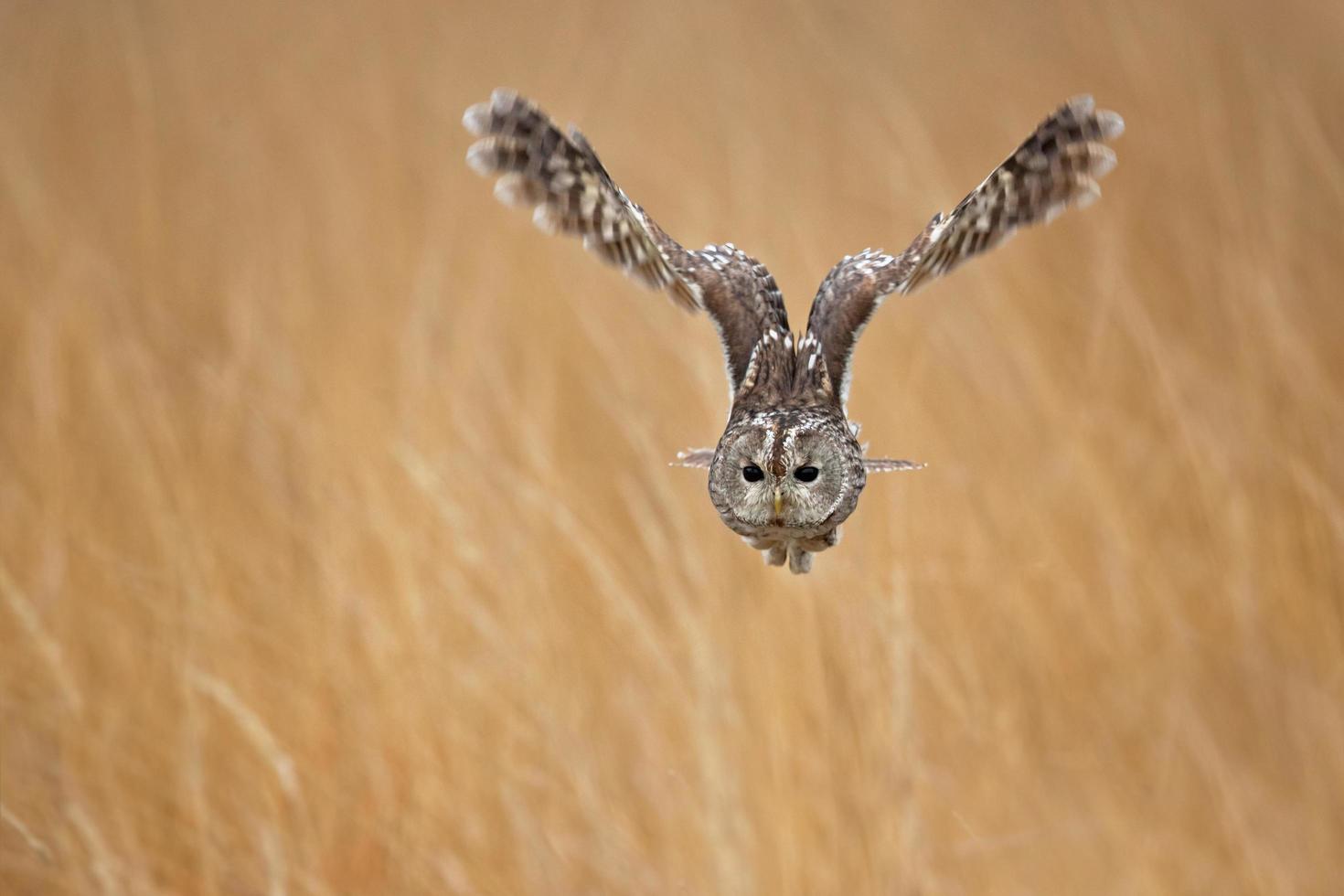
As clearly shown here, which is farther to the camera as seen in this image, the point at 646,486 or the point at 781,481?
the point at 646,486

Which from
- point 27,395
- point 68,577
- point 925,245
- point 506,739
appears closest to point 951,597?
point 506,739

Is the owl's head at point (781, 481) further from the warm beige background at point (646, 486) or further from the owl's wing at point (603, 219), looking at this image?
the warm beige background at point (646, 486)

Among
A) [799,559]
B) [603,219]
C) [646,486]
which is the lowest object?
[799,559]

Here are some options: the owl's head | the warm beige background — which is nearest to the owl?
the owl's head

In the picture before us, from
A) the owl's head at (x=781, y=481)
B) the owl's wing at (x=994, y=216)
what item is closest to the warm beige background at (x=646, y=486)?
the owl's wing at (x=994, y=216)

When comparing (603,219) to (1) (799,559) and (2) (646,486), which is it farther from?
(2) (646,486)

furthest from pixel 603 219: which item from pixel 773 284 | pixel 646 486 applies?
pixel 646 486

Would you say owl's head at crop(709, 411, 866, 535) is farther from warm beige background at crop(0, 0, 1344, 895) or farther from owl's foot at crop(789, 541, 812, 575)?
warm beige background at crop(0, 0, 1344, 895)
